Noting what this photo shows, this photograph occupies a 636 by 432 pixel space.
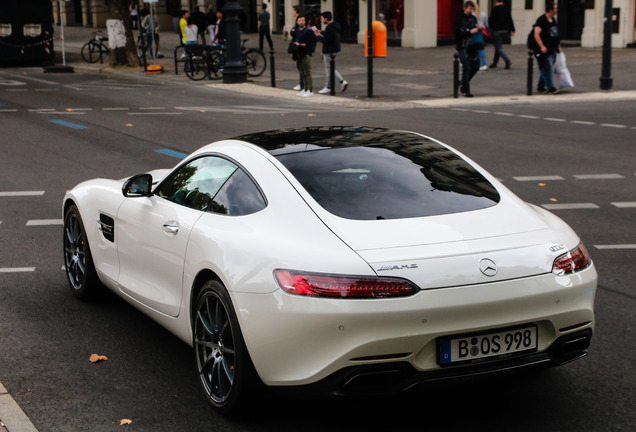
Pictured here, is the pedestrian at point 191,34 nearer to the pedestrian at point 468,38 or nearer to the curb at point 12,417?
the pedestrian at point 468,38

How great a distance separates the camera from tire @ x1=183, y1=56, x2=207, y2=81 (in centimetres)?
2816

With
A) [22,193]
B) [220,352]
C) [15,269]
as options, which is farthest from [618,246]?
[22,193]

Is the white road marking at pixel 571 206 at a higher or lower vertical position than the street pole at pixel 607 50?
lower

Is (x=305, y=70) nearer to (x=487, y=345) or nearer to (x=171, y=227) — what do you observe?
(x=171, y=227)

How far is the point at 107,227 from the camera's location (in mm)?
6348

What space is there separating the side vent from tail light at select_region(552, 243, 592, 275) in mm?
2977

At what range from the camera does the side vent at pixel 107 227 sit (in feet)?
20.5

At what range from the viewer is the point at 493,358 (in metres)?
4.34

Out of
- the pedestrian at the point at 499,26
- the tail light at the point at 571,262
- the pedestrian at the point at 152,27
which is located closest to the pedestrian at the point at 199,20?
the pedestrian at the point at 152,27

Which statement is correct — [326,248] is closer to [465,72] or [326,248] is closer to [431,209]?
[431,209]

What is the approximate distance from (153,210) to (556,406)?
2.53m

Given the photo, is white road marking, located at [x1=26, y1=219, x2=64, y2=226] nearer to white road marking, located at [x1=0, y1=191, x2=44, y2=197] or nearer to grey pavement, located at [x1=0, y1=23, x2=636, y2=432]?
white road marking, located at [x1=0, y1=191, x2=44, y2=197]

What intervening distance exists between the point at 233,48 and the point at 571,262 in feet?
75.6

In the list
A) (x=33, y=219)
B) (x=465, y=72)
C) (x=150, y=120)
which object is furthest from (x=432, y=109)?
(x=33, y=219)
